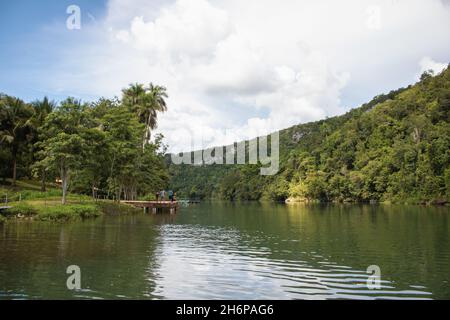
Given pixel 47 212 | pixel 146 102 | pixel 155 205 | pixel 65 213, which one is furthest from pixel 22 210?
pixel 146 102

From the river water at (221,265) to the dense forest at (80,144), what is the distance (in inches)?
580

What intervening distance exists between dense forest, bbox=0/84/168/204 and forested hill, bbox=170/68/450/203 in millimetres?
51375

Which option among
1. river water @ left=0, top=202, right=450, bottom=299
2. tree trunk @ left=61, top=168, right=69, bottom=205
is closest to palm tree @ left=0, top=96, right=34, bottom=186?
tree trunk @ left=61, top=168, right=69, bottom=205

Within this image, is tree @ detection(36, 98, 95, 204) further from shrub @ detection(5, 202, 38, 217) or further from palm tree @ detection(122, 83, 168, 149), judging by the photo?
palm tree @ detection(122, 83, 168, 149)

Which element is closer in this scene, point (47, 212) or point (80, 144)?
point (47, 212)

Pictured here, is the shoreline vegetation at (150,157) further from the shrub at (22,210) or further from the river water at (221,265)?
the river water at (221,265)

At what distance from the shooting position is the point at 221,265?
1981cm

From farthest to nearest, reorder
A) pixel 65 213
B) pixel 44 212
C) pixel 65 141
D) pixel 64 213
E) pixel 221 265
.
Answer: pixel 65 141 → pixel 65 213 → pixel 64 213 → pixel 44 212 → pixel 221 265

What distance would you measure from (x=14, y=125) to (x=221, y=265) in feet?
167

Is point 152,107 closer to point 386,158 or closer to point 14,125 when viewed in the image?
point 14,125

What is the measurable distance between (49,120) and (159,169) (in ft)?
115

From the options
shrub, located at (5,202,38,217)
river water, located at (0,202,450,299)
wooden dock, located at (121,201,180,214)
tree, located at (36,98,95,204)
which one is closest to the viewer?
river water, located at (0,202,450,299)

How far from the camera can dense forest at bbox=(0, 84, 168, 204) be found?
4588cm

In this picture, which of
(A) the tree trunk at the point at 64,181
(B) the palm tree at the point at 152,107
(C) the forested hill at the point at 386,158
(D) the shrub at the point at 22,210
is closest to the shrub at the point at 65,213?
(D) the shrub at the point at 22,210
